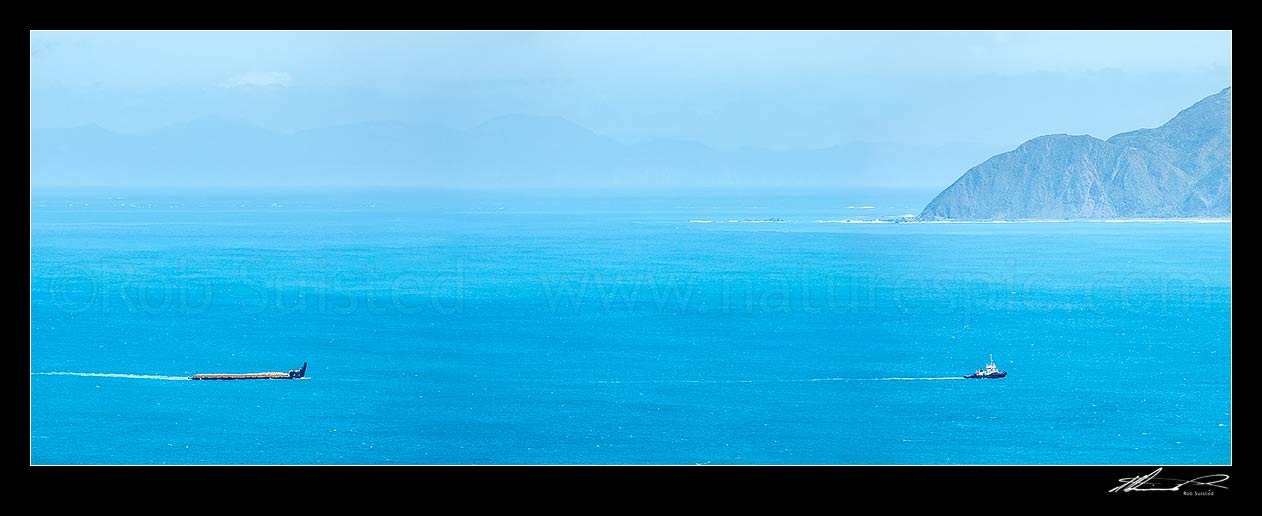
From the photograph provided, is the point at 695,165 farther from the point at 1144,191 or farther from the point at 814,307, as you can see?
the point at 1144,191

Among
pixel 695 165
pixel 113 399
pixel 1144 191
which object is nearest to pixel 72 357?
pixel 113 399

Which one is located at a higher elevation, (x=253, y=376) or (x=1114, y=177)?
(x=1114, y=177)

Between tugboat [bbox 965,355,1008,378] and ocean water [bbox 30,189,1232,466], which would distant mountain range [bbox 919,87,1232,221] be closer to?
ocean water [bbox 30,189,1232,466]

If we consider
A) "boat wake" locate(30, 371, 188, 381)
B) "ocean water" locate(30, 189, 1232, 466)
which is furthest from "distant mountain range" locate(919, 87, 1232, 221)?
"boat wake" locate(30, 371, 188, 381)

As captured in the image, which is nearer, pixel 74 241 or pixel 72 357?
pixel 72 357

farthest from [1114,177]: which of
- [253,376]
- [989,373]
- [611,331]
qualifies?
[253,376]
